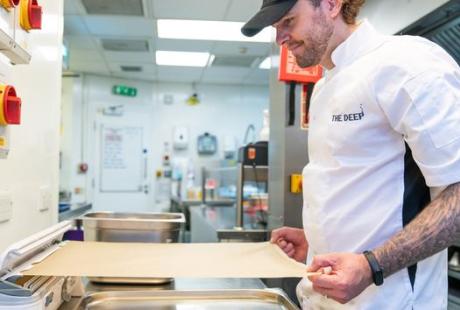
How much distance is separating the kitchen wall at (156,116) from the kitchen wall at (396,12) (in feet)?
15.8

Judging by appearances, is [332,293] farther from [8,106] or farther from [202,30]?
[202,30]

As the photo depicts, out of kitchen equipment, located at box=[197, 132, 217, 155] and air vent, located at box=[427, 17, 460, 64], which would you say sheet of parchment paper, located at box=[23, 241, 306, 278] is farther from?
kitchen equipment, located at box=[197, 132, 217, 155]

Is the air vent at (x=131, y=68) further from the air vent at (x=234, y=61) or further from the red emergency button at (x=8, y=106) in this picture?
the red emergency button at (x=8, y=106)

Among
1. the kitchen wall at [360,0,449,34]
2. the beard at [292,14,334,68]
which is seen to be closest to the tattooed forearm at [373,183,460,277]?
the beard at [292,14,334,68]

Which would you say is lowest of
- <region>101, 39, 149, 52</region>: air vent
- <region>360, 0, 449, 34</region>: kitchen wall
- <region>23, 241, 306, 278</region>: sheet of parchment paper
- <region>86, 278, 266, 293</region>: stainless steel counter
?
<region>86, 278, 266, 293</region>: stainless steel counter

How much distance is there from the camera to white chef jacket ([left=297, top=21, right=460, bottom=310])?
34.6 inches

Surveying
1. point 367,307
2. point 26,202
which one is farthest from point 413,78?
point 26,202

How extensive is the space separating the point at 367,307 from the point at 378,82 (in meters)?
0.54

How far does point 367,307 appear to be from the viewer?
992 mm

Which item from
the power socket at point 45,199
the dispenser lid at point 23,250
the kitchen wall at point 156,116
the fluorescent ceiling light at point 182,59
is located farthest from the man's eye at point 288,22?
the kitchen wall at point 156,116

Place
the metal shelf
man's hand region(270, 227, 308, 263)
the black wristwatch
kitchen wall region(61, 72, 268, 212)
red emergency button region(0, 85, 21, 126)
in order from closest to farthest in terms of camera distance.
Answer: the black wristwatch < red emergency button region(0, 85, 21, 126) < man's hand region(270, 227, 308, 263) < the metal shelf < kitchen wall region(61, 72, 268, 212)

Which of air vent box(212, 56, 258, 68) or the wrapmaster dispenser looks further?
air vent box(212, 56, 258, 68)

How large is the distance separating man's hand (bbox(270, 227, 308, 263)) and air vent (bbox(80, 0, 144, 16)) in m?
3.44

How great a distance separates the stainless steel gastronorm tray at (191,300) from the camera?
116 centimetres
